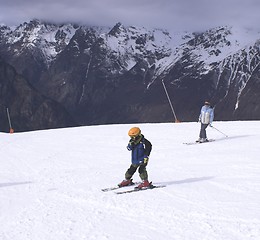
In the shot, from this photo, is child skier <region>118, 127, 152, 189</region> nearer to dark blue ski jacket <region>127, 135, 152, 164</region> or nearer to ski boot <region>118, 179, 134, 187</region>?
dark blue ski jacket <region>127, 135, 152, 164</region>

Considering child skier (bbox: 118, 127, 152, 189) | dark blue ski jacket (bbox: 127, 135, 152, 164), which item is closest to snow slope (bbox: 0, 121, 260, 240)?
child skier (bbox: 118, 127, 152, 189)

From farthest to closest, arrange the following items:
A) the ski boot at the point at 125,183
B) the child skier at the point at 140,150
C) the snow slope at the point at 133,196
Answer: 1. the ski boot at the point at 125,183
2. the child skier at the point at 140,150
3. the snow slope at the point at 133,196

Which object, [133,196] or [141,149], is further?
[141,149]

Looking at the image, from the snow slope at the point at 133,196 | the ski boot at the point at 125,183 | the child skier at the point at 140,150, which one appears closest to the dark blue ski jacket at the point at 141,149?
the child skier at the point at 140,150

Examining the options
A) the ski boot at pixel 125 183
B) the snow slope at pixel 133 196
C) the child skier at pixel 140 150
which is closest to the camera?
the snow slope at pixel 133 196

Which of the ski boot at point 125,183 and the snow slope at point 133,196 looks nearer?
the snow slope at point 133,196

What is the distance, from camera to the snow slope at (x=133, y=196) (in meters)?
7.74

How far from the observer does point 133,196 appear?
408 inches

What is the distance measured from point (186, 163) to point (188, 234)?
783 cm

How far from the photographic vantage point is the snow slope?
7.74 meters

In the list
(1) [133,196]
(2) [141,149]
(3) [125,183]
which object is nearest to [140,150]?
(2) [141,149]

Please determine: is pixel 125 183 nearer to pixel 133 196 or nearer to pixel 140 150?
pixel 140 150

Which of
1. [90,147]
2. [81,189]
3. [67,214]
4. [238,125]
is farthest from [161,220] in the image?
[238,125]

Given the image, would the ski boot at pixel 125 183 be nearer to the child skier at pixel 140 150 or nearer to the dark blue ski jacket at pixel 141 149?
the child skier at pixel 140 150
